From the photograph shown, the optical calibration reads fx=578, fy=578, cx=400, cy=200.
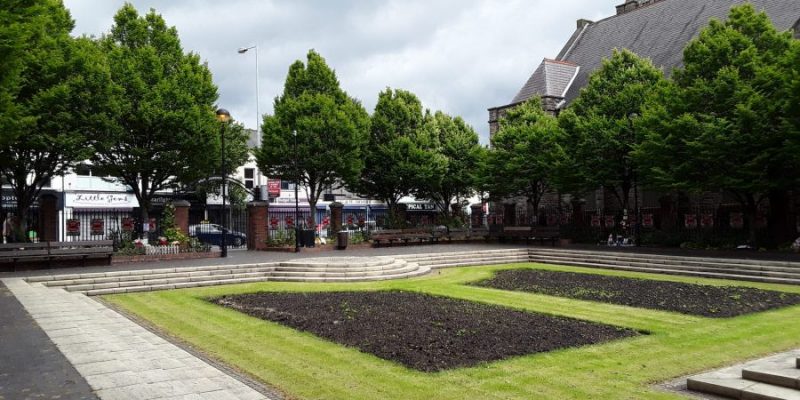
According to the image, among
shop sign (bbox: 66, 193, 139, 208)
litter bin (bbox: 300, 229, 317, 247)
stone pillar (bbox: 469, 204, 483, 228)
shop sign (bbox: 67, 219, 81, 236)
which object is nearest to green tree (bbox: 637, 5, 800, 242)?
litter bin (bbox: 300, 229, 317, 247)

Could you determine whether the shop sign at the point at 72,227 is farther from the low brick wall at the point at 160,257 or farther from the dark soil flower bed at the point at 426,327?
the dark soil flower bed at the point at 426,327

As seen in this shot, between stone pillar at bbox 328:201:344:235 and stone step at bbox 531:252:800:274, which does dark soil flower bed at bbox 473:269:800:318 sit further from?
stone pillar at bbox 328:201:344:235

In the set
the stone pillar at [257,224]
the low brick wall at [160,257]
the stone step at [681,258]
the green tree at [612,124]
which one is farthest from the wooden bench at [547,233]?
the low brick wall at [160,257]

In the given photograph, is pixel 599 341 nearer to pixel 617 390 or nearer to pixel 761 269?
pixel 617 390

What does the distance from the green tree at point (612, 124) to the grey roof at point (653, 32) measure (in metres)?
7.06

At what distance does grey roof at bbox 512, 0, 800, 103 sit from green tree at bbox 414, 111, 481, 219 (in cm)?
538

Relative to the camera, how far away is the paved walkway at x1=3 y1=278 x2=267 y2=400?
612 centimetres

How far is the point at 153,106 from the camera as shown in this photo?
24.6m

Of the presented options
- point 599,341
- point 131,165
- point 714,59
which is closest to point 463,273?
point 599,341

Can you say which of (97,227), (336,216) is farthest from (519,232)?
(97,227)

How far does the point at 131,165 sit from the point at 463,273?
1577 cm

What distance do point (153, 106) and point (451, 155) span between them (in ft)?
68.2

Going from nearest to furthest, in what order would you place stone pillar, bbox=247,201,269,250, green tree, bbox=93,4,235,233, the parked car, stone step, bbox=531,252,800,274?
1. stone step, bbox=531,252,800,274
2. green tree, bbox=93,4,235,233
3. stone pillar, bbox=247,201,269,250
4. the parked car

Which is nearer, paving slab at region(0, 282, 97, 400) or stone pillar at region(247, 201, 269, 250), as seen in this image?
paving slab at region(0, 282, 97, 400)
